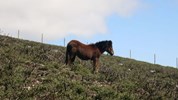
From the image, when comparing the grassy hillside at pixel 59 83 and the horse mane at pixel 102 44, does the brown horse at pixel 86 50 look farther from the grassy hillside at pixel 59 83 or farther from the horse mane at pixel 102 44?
the grassy hillside at pixel 59 83

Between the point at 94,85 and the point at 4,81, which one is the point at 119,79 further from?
the point at 4,81

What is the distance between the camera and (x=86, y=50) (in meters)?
24.3

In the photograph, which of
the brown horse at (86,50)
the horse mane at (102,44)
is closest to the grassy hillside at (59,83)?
the brown horse at (86,50)

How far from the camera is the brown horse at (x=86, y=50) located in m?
23.4

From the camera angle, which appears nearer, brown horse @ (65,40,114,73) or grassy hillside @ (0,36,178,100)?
grassy hillside @ (0,36,178,100)

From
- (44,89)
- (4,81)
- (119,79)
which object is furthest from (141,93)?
(4,81)

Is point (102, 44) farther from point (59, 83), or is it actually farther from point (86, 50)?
point (59, 83)

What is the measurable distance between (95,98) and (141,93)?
358cm

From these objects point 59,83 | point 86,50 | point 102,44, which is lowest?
point 59,83

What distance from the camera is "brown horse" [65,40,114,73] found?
76.7 feet

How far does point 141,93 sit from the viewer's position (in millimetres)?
21516

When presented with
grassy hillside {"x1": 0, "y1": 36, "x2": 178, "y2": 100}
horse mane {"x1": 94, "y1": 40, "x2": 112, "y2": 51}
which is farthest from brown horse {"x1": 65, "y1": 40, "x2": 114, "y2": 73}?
grassy hillside {"x1": 0, "y1": 36, "x2": 178, "y2": 100}

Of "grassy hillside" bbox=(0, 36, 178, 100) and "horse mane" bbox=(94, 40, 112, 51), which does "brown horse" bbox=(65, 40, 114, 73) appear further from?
"grassy hillside" bbox=(0, 36, 178, 100)

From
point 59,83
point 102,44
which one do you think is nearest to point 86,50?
point 102,44
